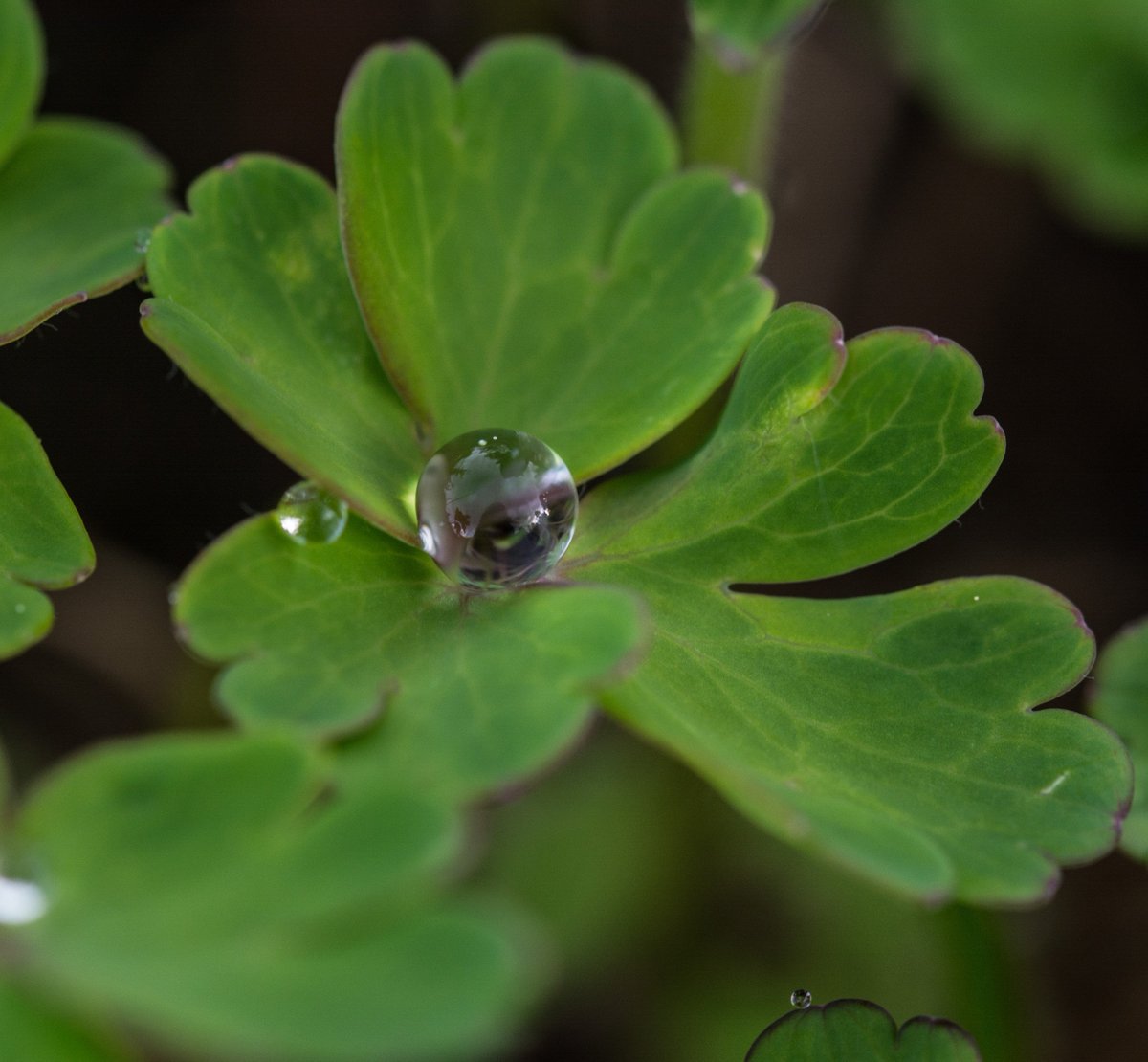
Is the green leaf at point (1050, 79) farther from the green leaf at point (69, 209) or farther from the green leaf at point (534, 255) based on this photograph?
the green leaf at point (69, 209)

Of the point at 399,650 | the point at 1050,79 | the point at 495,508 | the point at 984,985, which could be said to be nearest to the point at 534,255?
the point at 495,508

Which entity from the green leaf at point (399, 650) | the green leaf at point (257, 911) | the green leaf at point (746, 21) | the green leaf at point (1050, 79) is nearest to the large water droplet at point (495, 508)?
the green leaf at point (399, 650)

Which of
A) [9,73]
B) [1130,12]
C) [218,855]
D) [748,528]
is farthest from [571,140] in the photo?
[1130,12]

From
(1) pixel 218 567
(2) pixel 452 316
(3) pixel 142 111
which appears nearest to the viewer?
(1) pixel 218 567

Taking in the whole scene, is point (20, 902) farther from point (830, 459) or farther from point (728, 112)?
point (728, 112)

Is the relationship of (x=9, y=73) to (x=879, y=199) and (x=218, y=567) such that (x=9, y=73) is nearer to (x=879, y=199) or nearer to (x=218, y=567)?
(x=218, y=567)

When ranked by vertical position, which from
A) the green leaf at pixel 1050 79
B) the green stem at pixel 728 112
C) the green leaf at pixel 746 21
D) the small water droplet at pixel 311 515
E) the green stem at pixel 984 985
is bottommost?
the green stem at pixel 984 985

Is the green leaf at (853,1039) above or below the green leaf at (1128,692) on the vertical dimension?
above
